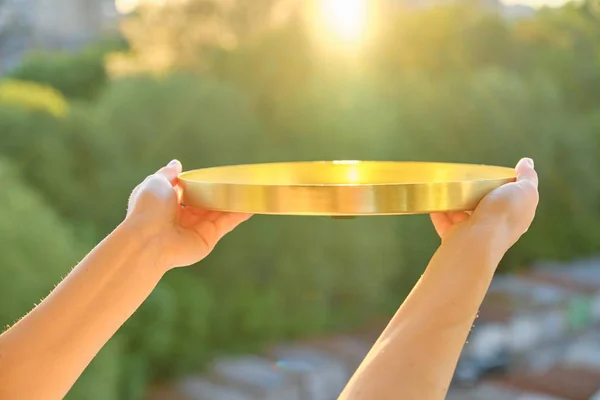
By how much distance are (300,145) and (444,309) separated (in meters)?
1.85

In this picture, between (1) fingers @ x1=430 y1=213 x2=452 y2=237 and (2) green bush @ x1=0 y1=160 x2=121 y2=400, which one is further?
(2) green bush @ x1=0 y1=160 x2=121 y2=400

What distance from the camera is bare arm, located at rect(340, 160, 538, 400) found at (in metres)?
0.37

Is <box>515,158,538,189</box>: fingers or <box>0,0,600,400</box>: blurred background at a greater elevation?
<box>0,0,600,400</box>: blurred background

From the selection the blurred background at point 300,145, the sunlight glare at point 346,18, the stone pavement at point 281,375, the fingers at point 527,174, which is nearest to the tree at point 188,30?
the blurred background at point 300,145

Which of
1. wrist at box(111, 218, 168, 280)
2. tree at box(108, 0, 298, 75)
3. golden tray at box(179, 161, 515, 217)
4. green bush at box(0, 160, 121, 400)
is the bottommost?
wrist at box(111, 218, 168, 280)

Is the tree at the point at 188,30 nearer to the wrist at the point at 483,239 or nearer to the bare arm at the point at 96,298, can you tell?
the bare arm at the point at 96,298

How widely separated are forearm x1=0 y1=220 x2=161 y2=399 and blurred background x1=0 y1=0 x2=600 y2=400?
1118 millimetres

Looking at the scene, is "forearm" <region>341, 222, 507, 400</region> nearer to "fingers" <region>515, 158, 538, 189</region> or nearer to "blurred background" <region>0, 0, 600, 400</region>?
"fingers" <region>515, 158, 538, 189</region>

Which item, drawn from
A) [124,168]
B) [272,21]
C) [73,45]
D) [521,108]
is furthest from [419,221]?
[73,45]

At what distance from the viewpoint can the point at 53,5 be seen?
1.99 metres

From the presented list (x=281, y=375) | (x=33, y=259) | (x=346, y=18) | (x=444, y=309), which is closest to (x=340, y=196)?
A: (x=444, y=309)

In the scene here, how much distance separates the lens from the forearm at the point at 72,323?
41cm

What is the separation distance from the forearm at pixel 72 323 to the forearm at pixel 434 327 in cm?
16

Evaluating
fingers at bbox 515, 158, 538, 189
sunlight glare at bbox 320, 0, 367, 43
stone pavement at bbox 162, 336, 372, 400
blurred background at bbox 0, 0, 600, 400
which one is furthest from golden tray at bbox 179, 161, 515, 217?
sunlight glare at bbox 320, 0, 367, 43
